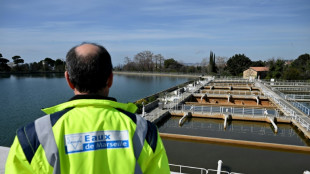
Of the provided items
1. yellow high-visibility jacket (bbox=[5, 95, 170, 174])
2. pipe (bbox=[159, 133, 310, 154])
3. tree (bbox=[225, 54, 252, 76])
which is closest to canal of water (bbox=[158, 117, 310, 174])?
pipe (bbox=[159, 133, 310, 154])

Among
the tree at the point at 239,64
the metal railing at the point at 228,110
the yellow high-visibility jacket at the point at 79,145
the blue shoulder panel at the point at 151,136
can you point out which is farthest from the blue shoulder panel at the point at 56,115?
the tree at the point at 239,64

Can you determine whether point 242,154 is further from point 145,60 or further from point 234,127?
point 145,60

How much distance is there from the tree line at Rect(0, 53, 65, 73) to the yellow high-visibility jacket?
66972 mm

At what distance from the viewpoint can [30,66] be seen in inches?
2795

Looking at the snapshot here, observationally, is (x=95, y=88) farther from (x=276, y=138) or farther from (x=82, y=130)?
(x=276, y=138)

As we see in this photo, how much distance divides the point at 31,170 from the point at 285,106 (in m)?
15.9

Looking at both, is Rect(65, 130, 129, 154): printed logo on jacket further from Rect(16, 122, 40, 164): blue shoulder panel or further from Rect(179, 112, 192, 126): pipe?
Rect(179, 112, 192, 126): pipe

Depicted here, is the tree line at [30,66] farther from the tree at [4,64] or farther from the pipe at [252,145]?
the pipe at [252,145]

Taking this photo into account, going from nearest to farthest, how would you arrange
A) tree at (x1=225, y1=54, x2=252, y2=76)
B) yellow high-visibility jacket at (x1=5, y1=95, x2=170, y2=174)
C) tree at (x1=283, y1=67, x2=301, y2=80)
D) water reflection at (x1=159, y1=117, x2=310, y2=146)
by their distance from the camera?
yellow high-visibility jacket at (x1=5, y1=95, x2=170, y2=174) < water reflection at (x1=159, y1=117, x2=310, y2=146) < tree at (x1=283, y1=67, x2=301, y2=80) < tree at (x1=225, y1=54, x2=252, y2=76)

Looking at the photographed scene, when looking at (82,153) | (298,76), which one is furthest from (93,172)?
(298,76)

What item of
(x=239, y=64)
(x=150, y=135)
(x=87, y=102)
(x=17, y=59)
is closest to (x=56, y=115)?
(x=87, y=102)

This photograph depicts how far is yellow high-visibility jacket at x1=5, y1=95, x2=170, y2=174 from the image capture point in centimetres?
81

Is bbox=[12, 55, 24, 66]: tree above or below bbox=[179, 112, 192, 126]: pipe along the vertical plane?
above

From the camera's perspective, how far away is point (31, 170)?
84 cm
